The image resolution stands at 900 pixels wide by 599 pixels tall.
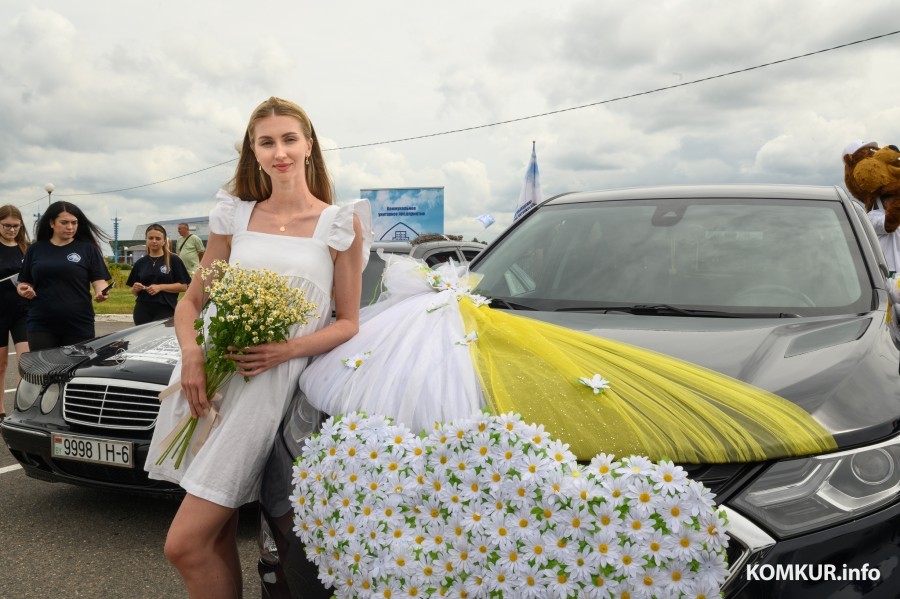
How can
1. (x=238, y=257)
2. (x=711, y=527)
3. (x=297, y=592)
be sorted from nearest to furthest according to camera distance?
(x=711, y=527) < (x=297, y=592) < (x=238, y=257)

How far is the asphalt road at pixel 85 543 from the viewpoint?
10.7ft

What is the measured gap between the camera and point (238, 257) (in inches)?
90.2

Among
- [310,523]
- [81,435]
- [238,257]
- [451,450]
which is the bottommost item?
[81,435]

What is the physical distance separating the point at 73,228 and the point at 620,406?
5652 mm

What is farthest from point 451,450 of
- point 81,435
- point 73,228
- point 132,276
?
point 132,276

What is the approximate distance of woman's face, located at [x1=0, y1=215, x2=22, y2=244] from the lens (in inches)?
272

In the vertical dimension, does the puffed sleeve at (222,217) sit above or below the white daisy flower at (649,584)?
above

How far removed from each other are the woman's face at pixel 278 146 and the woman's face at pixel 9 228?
5.74 meters

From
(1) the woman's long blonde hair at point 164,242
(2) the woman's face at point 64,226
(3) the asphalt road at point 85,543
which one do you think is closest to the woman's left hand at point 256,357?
(3) the asphalt road at point 85,543

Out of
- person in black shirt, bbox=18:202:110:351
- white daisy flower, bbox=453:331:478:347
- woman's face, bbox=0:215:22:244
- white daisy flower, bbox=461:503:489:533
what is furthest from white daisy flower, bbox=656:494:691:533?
woman's face, bbox=0:215:22:244

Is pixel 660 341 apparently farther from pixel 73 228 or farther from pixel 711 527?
pixel 73 228

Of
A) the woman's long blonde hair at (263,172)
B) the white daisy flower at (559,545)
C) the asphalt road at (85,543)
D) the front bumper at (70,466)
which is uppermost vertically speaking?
the woman's long blonde hair at (263,172)

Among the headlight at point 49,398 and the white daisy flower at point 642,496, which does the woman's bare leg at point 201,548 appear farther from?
the headlight at point 49,398

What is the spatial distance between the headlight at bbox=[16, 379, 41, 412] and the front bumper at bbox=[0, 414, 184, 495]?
81mm
